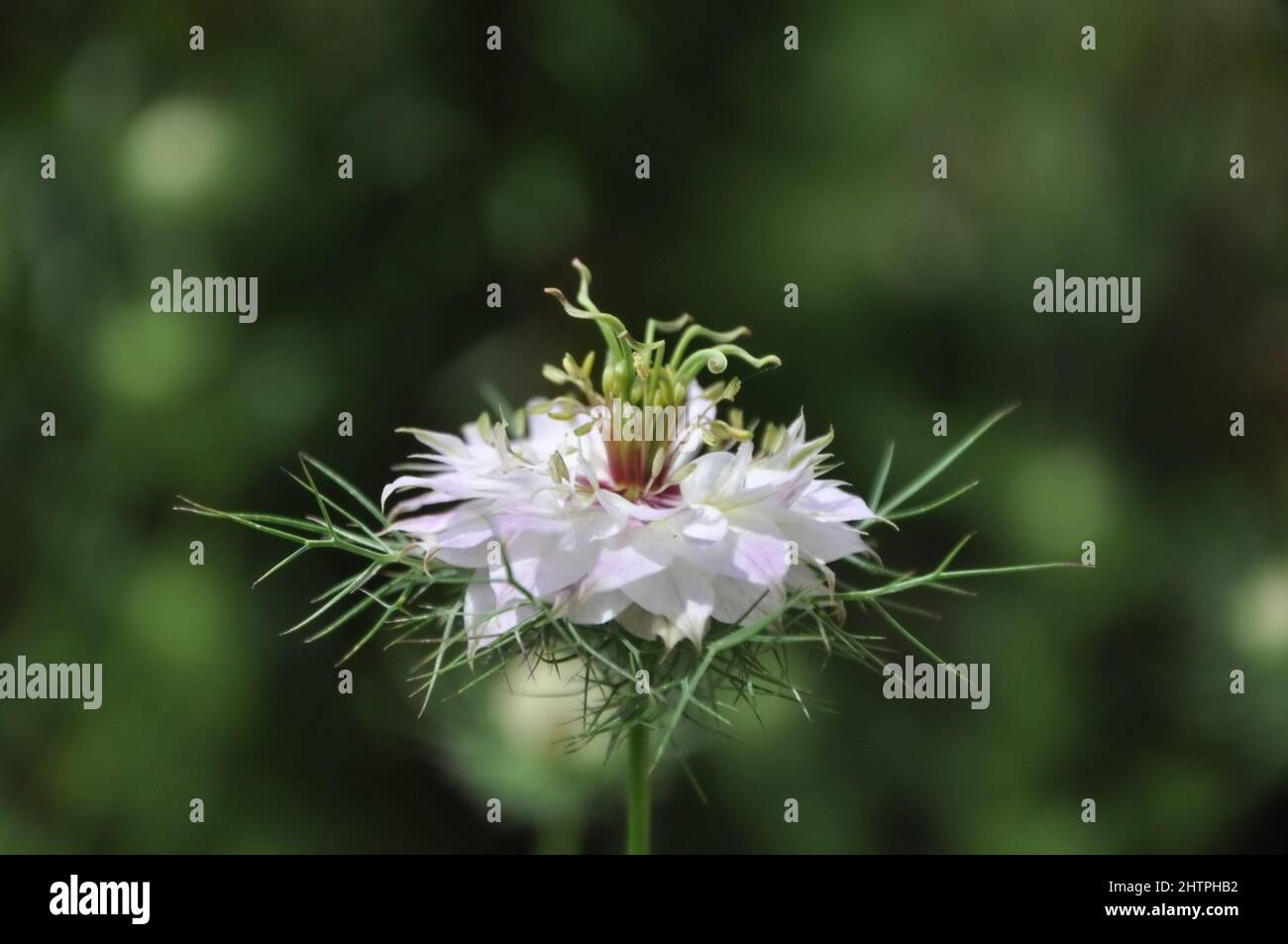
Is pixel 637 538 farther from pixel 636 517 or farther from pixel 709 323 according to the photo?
pixel 709 323

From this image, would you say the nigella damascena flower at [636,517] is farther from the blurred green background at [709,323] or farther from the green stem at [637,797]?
the blurred green background at [709,323]

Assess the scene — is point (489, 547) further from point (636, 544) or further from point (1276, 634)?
point (1276, 634)

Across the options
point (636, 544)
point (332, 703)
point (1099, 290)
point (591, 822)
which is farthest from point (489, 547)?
point (1099, 290)

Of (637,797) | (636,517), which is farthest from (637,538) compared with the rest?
(637,797)

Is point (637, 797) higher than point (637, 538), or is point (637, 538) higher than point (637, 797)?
point (637, 538)

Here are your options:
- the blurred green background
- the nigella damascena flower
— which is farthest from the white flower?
the blurred green background

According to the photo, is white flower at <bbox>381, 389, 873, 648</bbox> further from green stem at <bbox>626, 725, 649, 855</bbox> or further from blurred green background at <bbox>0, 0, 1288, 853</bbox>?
blurred green background at <bbox>0, 0, 1288, 853</bbox>
